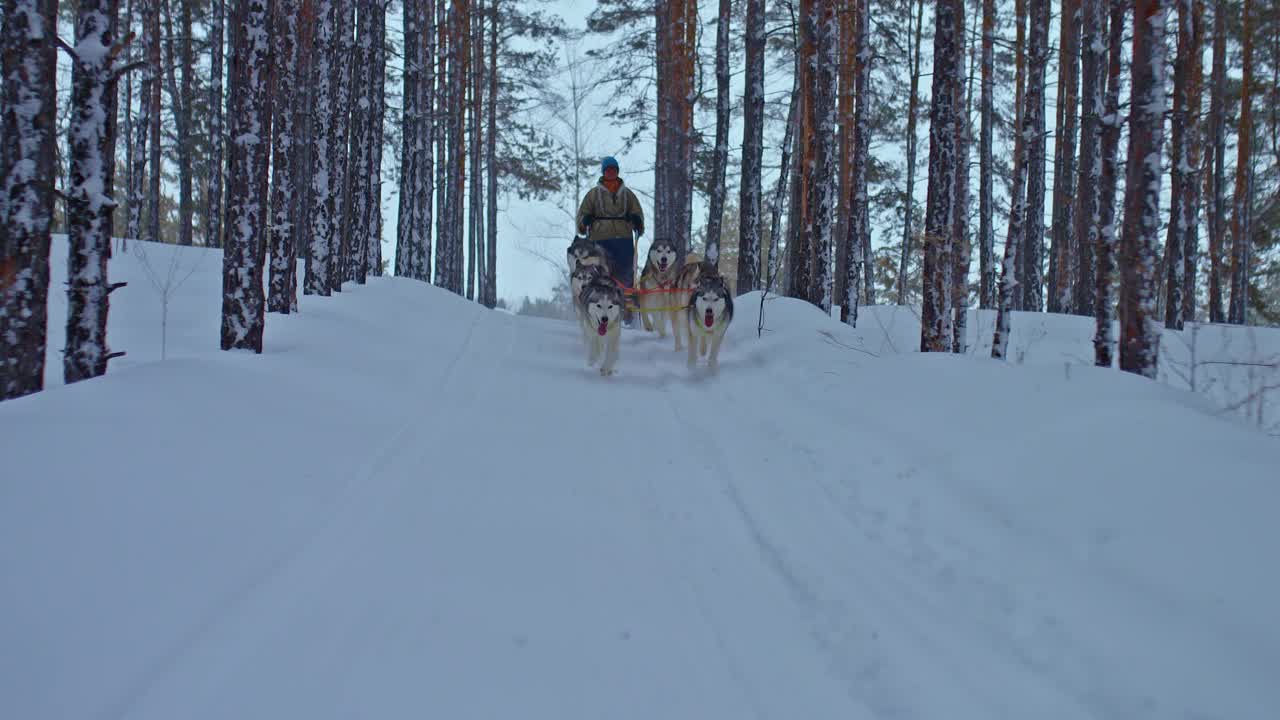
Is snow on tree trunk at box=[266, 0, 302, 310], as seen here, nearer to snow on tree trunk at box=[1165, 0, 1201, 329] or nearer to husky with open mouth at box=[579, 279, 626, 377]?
husky with open mouth at box=[579, 279, 626, 377]

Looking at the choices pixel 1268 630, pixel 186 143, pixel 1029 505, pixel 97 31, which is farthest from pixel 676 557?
pixel 186 143

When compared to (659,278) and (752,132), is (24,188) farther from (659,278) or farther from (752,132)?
(752,132)

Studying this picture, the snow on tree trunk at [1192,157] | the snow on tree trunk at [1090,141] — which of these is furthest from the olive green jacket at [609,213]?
the snow on tree trunk at [1192,157]

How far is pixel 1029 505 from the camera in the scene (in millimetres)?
4203

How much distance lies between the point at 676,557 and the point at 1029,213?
63.1 ft

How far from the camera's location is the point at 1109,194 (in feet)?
27.5

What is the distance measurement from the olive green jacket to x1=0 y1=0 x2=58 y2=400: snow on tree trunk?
7572 millimetres

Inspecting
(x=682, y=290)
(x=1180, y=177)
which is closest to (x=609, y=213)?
(x=682, y=290)

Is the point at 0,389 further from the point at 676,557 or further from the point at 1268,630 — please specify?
the point at 1268,630

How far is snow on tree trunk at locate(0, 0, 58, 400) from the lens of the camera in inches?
212

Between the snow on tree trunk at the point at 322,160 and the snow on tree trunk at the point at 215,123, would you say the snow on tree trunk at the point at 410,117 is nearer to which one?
the snow on tree trunk at the point at 215,123

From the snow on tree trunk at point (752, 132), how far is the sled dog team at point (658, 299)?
331cm

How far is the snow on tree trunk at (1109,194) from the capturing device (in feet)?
24.7

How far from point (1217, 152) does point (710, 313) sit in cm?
1893
